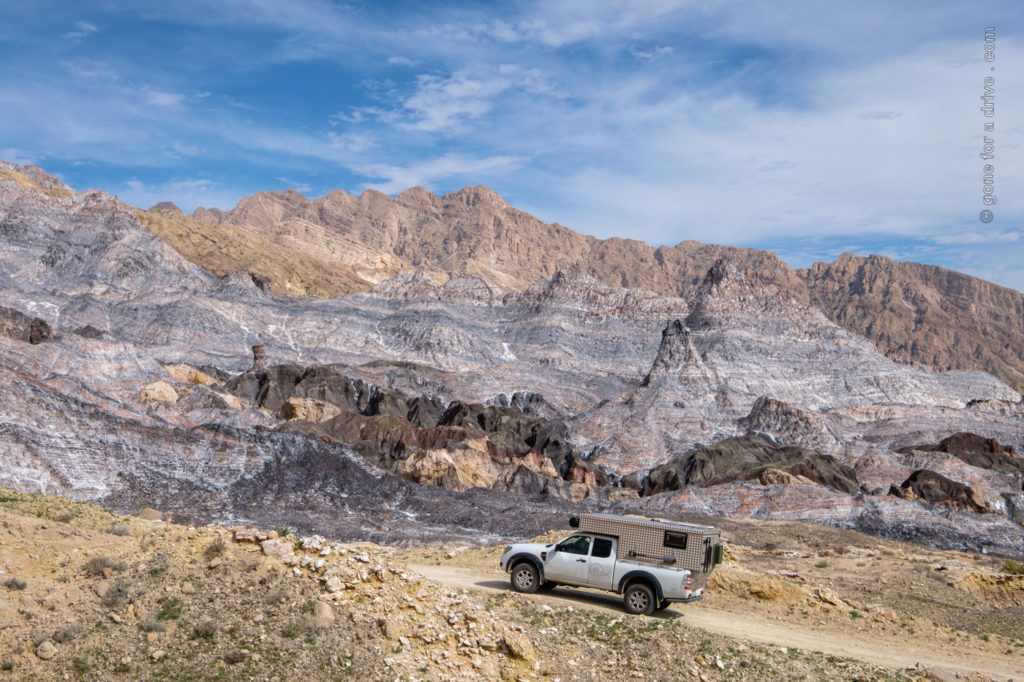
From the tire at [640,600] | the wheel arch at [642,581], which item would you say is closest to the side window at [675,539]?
the wheel arch at [642,581]

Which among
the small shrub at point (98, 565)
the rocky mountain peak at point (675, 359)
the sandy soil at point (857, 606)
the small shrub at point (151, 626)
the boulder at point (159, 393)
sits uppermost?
the rocky mountain peak at point (675, 359)

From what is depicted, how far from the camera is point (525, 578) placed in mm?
16359

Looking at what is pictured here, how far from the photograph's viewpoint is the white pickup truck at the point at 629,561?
15.3m

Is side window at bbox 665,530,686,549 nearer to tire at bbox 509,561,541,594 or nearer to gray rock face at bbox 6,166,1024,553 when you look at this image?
tire at bbox 509,561,541,594

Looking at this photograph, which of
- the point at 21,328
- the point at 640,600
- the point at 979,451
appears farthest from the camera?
the point at 21,328

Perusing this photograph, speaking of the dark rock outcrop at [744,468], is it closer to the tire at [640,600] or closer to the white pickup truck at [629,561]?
the white pickup truck at [629,561]

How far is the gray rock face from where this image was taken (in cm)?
3569

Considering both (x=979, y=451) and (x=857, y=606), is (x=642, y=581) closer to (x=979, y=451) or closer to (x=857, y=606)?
(x=857, y=606)

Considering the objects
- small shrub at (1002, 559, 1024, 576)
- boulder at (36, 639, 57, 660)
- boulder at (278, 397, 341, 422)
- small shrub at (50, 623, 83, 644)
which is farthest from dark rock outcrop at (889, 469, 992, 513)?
boulder at (36, 639, 57, 660)

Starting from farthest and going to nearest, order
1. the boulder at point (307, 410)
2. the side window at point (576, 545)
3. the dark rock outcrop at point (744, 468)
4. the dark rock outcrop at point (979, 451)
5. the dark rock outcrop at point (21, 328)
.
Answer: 1. the dark rock outcrop at point (21, 328)
2. the boulder at point (307, 410)
3. the dark rock outcrop at point (979, 451)
4. the dark rock outcrop at point (744, 468)
5. the side window at point (576, 545)

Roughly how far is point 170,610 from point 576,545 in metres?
6.94

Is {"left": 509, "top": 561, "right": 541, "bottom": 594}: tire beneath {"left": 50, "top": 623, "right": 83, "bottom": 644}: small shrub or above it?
above

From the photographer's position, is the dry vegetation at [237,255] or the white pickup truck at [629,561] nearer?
the white pickup truck at [629,561]

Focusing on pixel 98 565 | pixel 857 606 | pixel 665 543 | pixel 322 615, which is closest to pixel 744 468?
pixel 857 606
